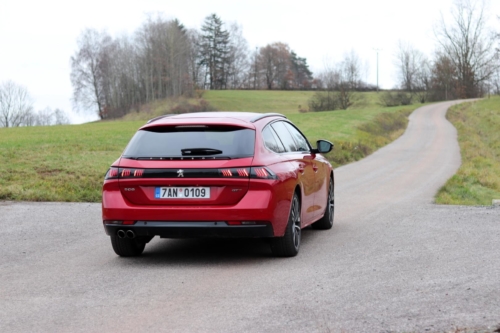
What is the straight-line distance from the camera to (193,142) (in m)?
7.72

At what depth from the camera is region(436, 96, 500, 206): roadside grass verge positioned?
57.0 feet

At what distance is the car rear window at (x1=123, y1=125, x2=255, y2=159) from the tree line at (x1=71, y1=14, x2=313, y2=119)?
299 ft

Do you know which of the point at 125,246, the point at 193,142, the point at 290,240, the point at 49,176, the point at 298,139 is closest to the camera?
the point at 193,142

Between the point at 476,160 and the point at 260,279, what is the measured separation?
78.1 feet

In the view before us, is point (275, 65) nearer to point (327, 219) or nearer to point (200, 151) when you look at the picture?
point (327, 219)

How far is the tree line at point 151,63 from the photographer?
329 ft

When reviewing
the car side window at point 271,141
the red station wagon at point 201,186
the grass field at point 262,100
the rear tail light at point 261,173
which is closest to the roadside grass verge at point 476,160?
the car side window at point 271,141

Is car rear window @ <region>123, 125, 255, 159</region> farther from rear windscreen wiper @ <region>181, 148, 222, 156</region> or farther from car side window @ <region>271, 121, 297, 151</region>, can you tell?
car side window @ <region>271, 121, 297, 151</region>

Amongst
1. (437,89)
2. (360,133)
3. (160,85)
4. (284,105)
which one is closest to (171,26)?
(160,85)

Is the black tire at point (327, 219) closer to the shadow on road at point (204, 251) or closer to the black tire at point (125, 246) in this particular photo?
the shadow on road at point (204, 251)

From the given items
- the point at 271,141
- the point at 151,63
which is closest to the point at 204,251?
the point at 271,141

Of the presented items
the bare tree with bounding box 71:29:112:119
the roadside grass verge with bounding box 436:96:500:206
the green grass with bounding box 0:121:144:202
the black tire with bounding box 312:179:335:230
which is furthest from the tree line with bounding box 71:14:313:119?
the black tire with bounding box 312:179:335:230

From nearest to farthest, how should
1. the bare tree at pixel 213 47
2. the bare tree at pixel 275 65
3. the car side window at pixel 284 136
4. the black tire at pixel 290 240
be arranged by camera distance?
the black tire at pixel 290 240 < the car side window at pixel 284 136 < the bare tree at pixel 213 47 < the bare tree at pixel 275 65

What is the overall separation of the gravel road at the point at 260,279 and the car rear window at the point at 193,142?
1.16 metres
